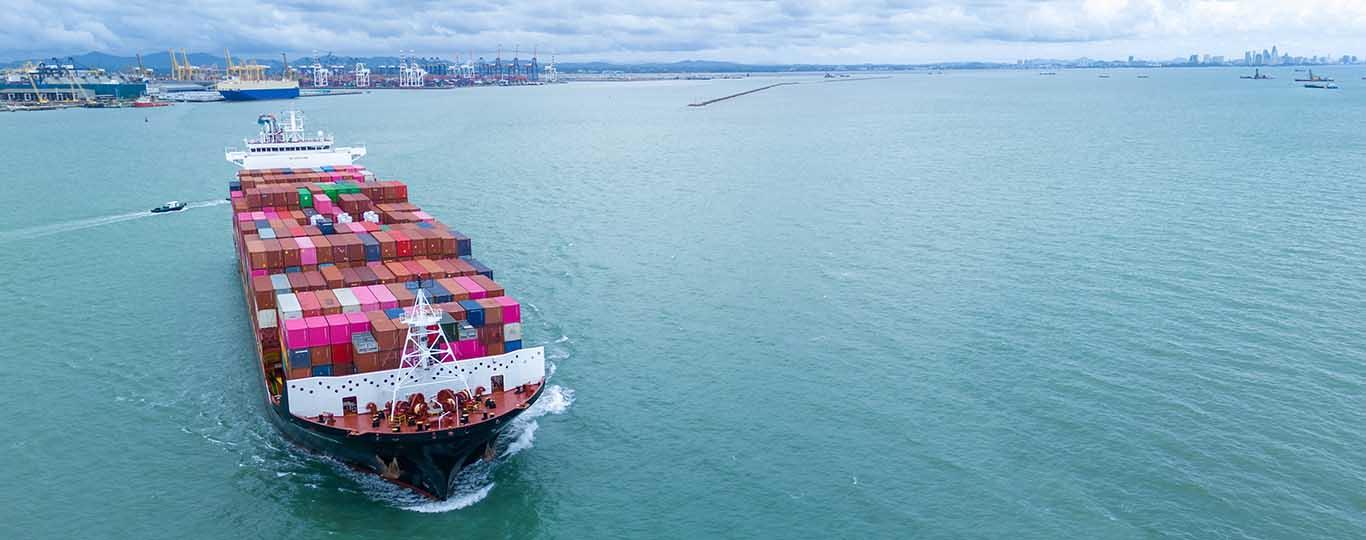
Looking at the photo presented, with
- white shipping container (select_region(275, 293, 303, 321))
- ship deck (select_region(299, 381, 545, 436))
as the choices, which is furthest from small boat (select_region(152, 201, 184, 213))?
ship deck (select_region(299, 381, 545, 436))

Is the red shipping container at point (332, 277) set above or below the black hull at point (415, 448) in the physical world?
above

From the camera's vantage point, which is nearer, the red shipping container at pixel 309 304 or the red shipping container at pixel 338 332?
the red shipping container at pixel 338 332

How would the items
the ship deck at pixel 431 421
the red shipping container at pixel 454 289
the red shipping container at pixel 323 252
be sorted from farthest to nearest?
the red shipping container at pixel 323 252
the red shipping container at pixel 454 289
the ship deck at pixel 431 421

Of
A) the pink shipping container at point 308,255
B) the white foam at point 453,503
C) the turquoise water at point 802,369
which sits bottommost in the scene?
the white foam at point 453,503

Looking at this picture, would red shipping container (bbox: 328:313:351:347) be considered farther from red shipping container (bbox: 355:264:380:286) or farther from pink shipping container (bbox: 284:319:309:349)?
red shipping container (bbox: 355:264:380:286)

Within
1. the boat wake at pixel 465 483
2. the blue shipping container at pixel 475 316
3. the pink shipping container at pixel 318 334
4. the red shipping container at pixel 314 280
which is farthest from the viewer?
the red shipping container at pixel 314 280

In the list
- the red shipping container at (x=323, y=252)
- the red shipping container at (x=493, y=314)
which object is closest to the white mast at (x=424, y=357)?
the red shipping container at (x=493, y=314)

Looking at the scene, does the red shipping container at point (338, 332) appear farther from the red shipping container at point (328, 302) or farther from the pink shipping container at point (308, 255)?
the pink shipping container at point (308, 255)
